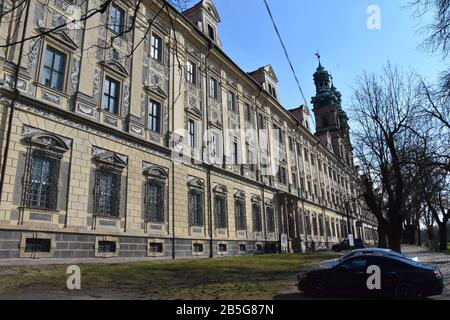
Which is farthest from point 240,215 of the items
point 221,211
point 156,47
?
point 156,47

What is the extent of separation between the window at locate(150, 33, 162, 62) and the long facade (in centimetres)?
8

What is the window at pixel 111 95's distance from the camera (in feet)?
60.2

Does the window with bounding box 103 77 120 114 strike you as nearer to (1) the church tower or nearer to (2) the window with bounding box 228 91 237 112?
(2) the window with bounding box 228 91 237 112

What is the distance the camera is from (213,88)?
28844 millimetres

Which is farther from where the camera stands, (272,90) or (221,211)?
(272,90)

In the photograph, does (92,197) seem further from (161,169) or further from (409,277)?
(409,277)

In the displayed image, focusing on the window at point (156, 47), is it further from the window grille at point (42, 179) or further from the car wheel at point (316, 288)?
the car wheel at point (316, 288)

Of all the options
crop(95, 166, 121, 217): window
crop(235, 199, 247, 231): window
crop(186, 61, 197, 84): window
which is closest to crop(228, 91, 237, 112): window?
crop(186, 61, 197, 84): window

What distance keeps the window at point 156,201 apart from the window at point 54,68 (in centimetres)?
672

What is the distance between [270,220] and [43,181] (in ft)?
75.4

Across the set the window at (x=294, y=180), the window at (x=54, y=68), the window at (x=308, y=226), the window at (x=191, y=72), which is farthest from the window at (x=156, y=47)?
the window at (x=308, y=226)

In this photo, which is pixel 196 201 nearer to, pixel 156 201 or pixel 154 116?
pixel 156 201

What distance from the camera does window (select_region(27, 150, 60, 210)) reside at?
1397 centimetres
